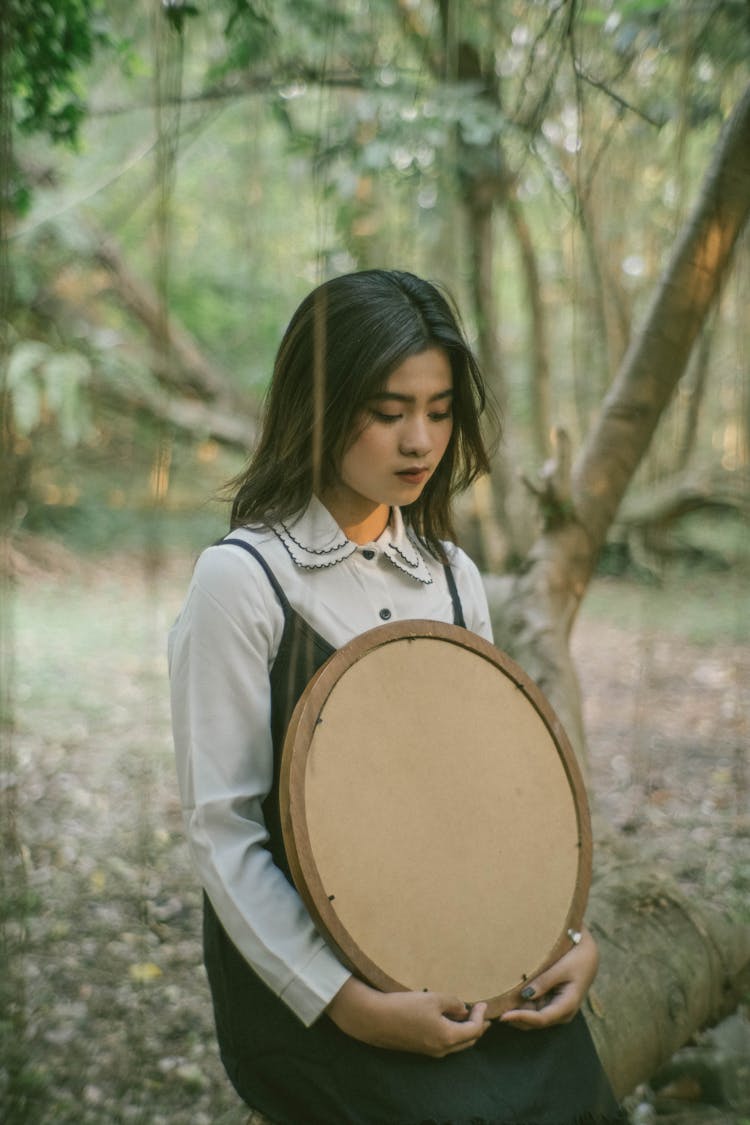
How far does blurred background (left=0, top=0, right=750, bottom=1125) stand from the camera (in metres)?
2.11

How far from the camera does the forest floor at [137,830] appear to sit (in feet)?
6.71

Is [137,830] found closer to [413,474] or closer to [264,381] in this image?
[413,474]

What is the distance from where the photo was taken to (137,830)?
3.38 m

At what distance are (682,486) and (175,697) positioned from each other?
6996mm

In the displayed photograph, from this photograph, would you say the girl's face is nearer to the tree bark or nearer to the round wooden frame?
the round wooden frame

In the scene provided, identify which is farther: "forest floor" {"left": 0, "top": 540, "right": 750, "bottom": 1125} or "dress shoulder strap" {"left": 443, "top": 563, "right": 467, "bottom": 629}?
"forest floor" {"left": 0, "top": 540, "right": 750, "bottom": 1125}

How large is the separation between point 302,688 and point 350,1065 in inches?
18.8

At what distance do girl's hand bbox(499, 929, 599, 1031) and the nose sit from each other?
74cm

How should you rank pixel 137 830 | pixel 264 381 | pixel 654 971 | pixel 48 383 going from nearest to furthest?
pixel 654 971 < pixel 137 830 < pixel 264 381 < pixel 48 383

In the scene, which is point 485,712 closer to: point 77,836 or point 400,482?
point 400,482

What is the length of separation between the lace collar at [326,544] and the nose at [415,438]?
160mm

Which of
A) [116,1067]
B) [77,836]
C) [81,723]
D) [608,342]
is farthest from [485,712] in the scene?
[608,342]

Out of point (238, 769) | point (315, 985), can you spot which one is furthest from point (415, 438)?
point (315, 985)

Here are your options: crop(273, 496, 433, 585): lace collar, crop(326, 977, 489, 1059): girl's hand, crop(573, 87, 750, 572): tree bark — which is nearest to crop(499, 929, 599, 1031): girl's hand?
crop(326, 977, 489, 1059): girl's hand
